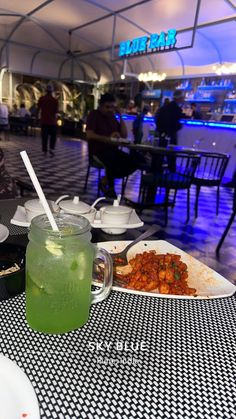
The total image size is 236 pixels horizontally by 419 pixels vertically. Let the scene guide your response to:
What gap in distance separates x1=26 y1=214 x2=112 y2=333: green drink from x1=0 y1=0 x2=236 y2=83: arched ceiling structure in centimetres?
611

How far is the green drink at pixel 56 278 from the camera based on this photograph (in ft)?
1.91

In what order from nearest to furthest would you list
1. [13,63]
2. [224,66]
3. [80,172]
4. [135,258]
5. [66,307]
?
[66,307]
[135,258]
[80,172]
[224,66]
[13,63]

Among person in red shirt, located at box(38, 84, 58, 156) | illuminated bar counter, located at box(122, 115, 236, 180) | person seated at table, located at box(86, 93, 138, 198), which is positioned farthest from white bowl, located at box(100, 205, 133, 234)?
Answer: person in red shirt, located at box(38, 84, 58, 156)

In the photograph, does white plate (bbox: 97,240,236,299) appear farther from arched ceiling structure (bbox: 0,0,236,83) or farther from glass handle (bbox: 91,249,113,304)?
arched ceiling structure (bbox: 0,0,236,83)

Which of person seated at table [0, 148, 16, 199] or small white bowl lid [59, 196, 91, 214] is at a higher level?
small white bowl lid [59, 196, 91, 214]

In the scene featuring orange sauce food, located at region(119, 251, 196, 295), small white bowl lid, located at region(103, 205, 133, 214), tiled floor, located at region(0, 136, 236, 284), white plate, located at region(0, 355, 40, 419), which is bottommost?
tiled floor, located at region(0, 136, 236, 284)

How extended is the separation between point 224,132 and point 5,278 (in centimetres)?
704

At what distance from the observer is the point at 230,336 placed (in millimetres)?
643

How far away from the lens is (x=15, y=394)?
43cm

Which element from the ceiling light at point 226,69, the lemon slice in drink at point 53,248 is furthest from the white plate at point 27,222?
the ceiling light at point 226,69

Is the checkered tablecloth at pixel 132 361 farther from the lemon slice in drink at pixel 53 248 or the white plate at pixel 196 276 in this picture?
the lemon slice in drink at pixel 53 248

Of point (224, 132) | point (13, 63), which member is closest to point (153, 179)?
point (224, 132)

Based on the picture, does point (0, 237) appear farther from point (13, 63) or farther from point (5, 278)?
point (13, 63)

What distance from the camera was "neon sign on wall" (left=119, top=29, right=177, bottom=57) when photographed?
6252 mm
